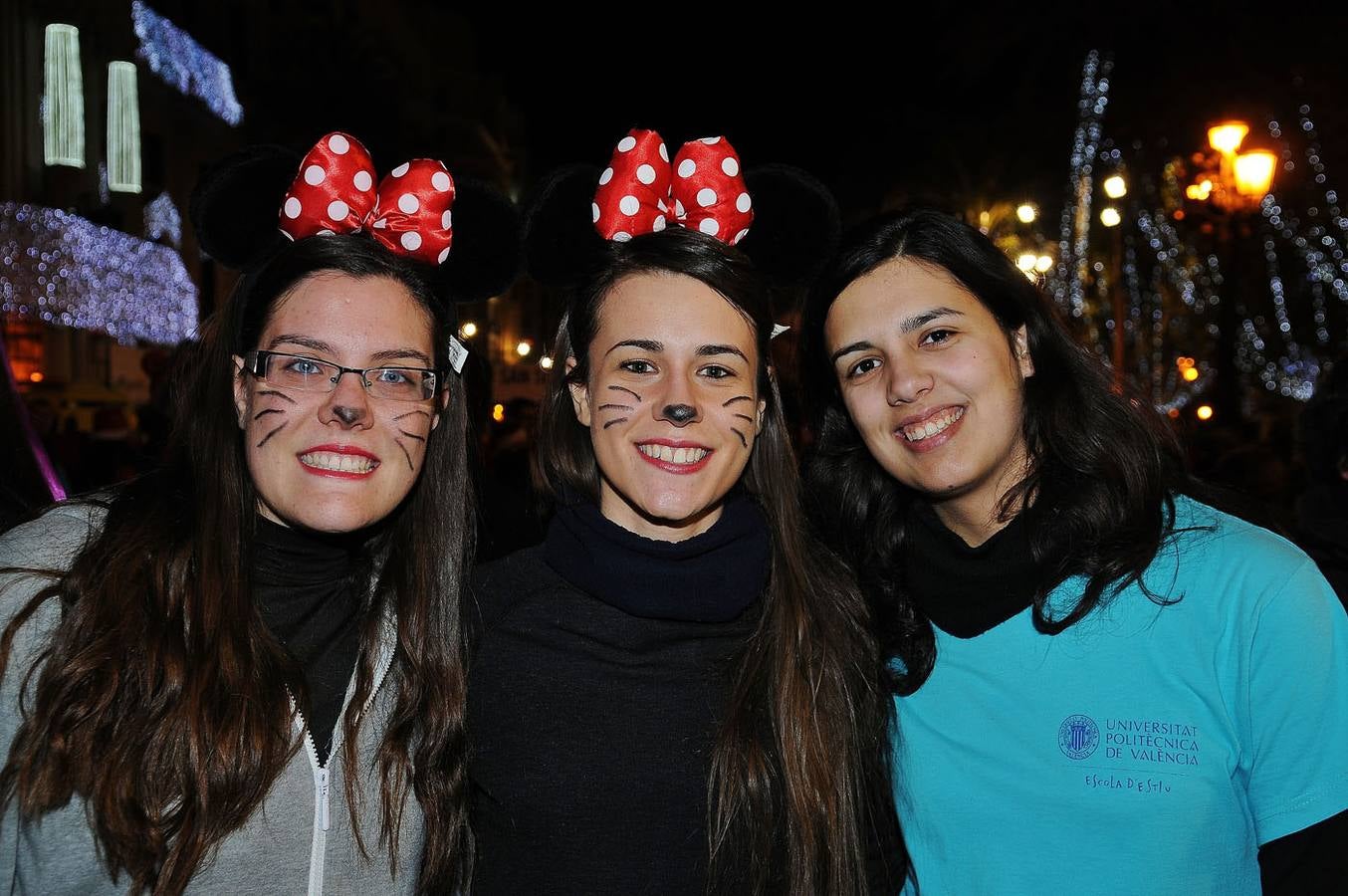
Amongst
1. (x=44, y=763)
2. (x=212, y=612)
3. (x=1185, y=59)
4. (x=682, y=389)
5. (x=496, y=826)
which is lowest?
(x=496, y=826)

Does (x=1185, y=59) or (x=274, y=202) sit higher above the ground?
(x=1185, y=59)

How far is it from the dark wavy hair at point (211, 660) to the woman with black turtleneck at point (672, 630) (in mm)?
168

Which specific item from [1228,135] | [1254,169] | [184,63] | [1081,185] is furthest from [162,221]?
[1254,169]

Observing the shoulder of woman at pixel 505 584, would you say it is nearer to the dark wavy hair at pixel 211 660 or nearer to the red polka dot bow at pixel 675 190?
the dark wavy hair at pixel 211 660

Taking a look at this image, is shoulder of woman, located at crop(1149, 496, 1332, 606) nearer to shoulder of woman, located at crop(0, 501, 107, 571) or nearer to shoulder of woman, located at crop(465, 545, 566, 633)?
shoulder of woman, located at crop(465, 545, 566, 633)

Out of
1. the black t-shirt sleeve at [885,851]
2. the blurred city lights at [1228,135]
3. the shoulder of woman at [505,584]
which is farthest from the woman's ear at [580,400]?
the blurred city lights at [1228,135]

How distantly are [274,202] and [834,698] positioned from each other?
2023 millimetres

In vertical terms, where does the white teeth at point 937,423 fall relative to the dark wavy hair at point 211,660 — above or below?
above

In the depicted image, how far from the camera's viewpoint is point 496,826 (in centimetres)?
267

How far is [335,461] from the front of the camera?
2598 millimetres

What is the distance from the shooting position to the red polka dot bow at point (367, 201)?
2770mm

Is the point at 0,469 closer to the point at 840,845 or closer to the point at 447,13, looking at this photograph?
the point at 840,845

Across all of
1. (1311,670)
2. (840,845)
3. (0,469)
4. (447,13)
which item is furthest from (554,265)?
(447,13)

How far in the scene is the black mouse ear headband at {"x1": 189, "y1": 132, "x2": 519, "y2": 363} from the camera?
278 cm
